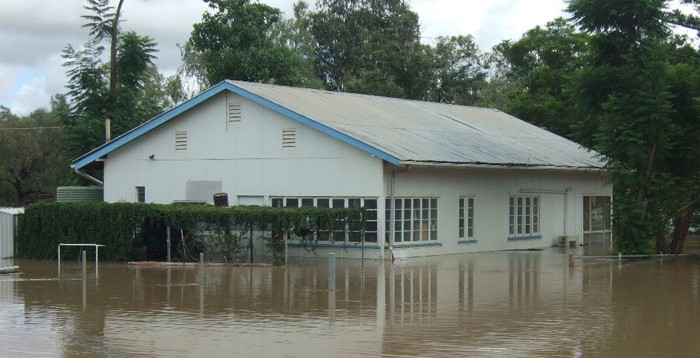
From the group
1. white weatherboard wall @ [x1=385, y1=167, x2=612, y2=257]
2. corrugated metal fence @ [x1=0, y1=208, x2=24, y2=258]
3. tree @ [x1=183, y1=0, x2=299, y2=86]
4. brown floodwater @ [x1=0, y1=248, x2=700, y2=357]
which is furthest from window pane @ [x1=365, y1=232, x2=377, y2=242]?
tree @ [x1=183, y1=0, x2=299, y2=86]

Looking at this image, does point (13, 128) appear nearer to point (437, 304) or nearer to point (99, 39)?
point (99, 39)

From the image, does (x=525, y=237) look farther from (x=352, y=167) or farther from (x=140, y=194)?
(x=140, y=194)

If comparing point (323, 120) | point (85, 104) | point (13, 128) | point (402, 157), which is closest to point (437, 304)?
point (402, 157)

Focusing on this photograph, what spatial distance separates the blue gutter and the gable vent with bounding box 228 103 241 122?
1.85 feet

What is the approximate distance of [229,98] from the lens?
105ft

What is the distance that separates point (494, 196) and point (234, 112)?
9.64m

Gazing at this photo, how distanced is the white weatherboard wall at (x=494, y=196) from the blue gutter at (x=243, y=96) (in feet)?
4.74

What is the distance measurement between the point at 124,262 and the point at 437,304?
507 inches

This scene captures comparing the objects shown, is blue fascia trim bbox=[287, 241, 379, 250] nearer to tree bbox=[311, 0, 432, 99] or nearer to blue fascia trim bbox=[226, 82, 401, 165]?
blue fascia trim bbox=[226, 82, 401, 165]

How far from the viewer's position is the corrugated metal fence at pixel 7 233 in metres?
31.0

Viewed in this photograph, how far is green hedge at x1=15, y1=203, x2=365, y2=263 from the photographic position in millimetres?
27625

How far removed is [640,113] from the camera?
29625 mm

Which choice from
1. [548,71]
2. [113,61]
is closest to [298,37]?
[548,71]

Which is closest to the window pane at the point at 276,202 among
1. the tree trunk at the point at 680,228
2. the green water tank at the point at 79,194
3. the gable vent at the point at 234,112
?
the gable vent at the point at 234,112
